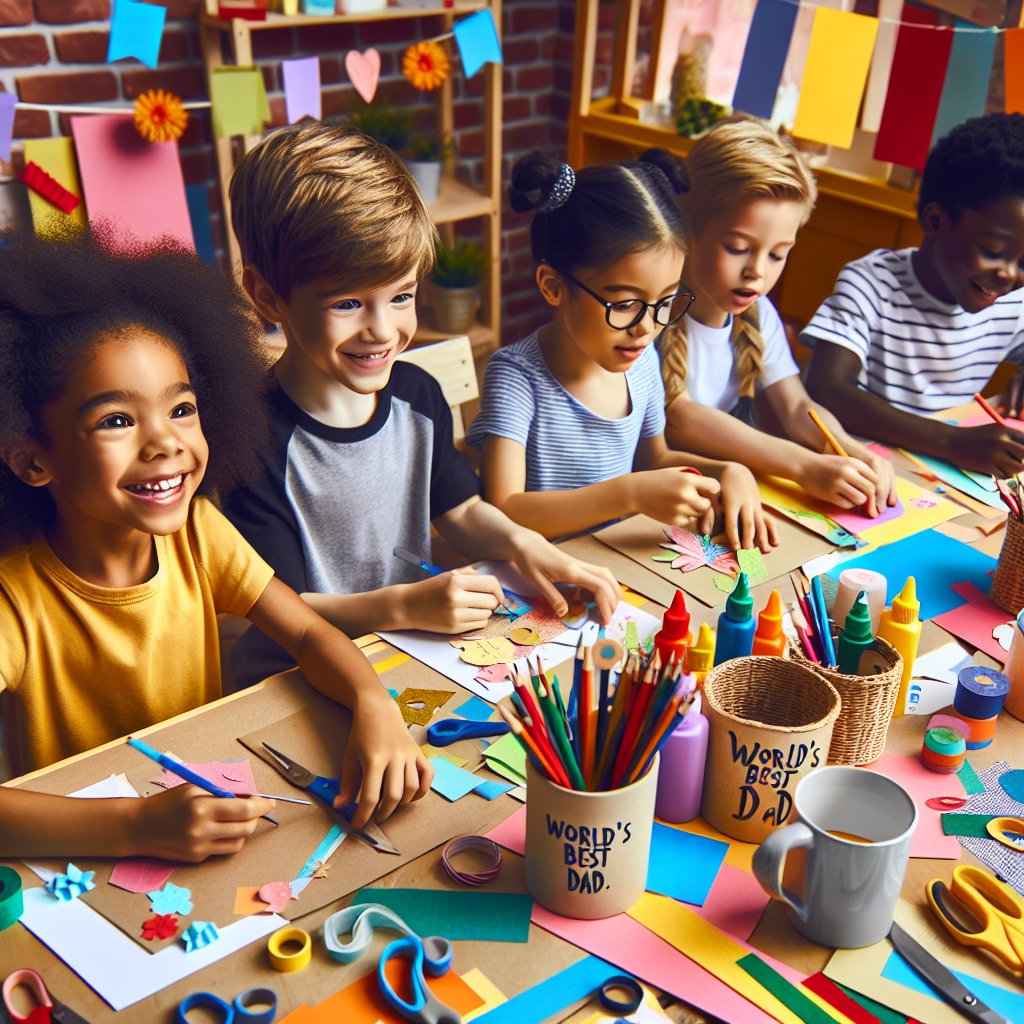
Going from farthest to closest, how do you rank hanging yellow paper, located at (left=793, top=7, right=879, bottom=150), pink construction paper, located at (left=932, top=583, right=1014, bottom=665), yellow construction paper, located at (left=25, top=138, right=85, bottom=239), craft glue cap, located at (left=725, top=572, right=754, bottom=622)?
yellow construction paper, located at (left=25, top=138, right=85, bottom=239)
hanging yellow paper, located at (left=793, top=7, right=879, bottom=150)
pink construction paper, located at (left=932, top=583, right=1014, bottom=665)
craft glue cap, located at (left=725, top=572, right=754, bottom=622)

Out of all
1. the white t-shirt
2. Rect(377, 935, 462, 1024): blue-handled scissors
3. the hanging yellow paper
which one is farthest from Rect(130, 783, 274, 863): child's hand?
the hanging yellow paper

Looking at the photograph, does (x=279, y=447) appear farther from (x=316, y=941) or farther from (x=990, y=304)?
(x=990, y=304)

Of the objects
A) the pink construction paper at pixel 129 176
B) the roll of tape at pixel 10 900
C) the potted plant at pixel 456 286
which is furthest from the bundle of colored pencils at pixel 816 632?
the potted plant at pixel 456 286

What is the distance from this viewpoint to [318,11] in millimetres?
2465

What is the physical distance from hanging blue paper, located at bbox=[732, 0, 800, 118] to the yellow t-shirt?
1.68 meters

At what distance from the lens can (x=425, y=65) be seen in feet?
8.87

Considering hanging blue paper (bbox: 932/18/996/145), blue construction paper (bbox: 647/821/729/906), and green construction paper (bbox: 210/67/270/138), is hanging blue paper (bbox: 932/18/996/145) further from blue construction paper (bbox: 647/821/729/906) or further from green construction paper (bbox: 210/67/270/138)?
blue construction paper (bbox: 647/821/729/906)

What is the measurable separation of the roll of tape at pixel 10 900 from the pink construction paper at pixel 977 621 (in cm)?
91

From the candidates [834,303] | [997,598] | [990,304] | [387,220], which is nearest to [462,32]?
[834,303]

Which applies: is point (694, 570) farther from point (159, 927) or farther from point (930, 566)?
point (159, 927)

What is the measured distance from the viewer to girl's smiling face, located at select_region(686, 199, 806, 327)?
1.53 m

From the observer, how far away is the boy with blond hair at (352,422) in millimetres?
1141

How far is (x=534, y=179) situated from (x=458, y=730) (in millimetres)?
765

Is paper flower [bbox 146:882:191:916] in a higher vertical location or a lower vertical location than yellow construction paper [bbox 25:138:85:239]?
lower
